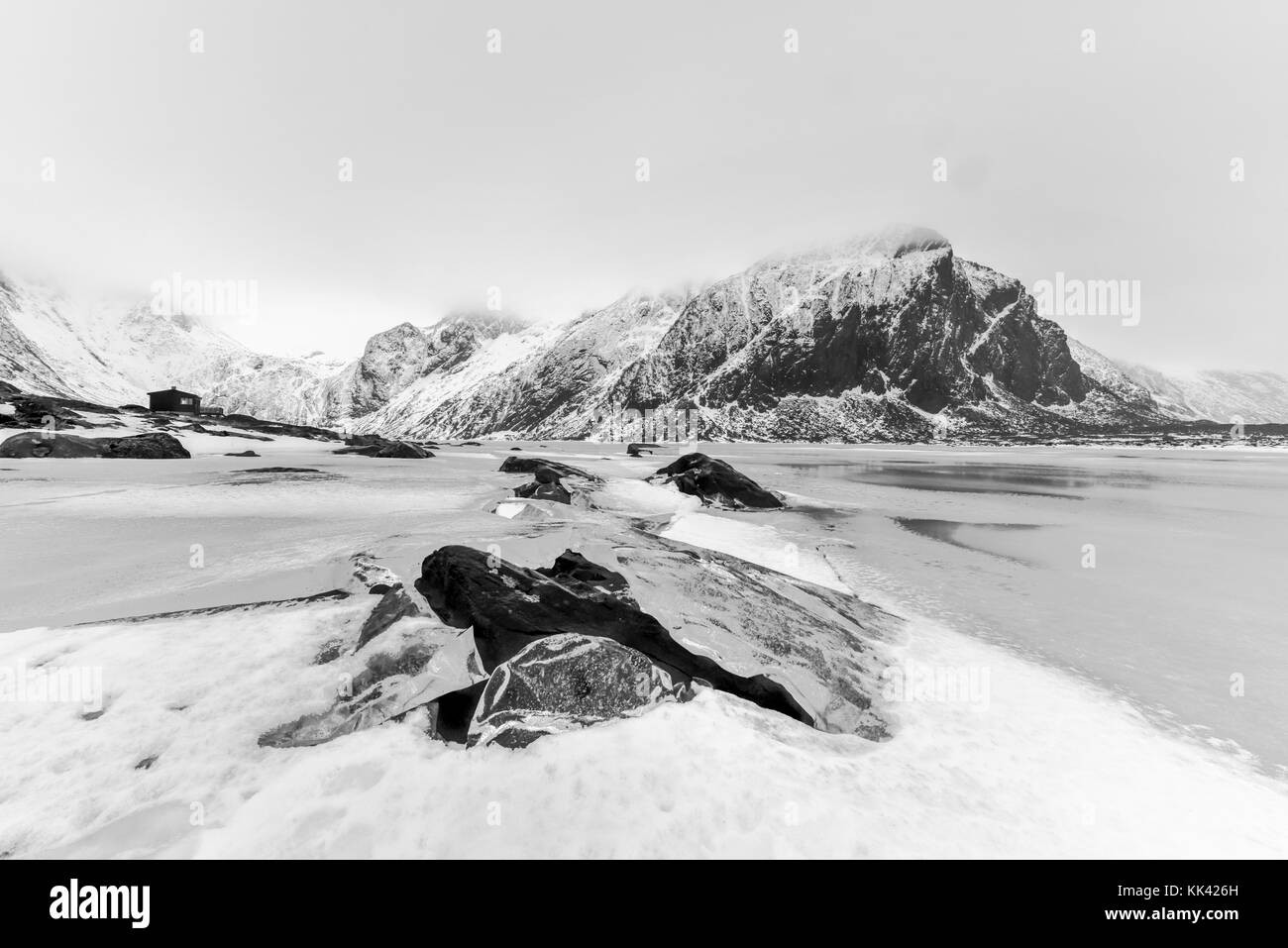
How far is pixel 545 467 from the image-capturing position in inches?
929

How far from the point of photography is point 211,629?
5.33 metres

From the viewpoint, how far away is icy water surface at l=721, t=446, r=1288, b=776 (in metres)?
5.72

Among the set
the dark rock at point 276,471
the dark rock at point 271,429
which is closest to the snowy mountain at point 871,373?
the dark rock at point 271,429

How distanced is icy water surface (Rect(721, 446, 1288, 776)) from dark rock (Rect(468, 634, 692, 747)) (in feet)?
17.0

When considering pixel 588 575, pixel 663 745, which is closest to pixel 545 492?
pixel 588 575

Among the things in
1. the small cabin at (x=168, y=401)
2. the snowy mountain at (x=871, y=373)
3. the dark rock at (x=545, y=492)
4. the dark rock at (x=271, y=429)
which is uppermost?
the snowy mountain at (x=871, y=373)

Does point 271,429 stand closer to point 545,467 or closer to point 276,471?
point 276,471

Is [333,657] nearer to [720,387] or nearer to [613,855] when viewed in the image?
[613,855]

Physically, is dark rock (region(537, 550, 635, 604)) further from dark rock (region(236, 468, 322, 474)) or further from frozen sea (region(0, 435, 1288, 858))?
dark rock (region(236, 468, 322, 474))

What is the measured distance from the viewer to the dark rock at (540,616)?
5133 millimetres

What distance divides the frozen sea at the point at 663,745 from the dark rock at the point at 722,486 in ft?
34.6

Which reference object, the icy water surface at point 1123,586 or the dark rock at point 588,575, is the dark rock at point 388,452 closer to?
the icy water surface at point 1123,586

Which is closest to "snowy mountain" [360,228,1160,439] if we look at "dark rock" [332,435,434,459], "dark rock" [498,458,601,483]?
"dark rock" [332,435,434,459]

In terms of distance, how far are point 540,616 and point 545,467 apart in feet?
60.1
